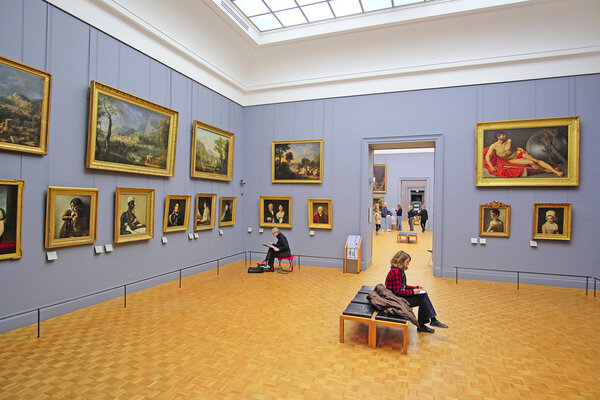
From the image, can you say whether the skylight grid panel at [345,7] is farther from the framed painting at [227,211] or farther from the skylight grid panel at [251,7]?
the framed painting at [227,211]

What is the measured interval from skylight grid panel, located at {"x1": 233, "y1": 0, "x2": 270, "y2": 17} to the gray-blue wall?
3.25 m

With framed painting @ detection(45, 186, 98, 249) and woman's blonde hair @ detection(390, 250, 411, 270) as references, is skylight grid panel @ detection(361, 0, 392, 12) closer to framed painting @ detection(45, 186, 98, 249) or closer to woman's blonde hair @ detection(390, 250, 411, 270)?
woman's blonde hair @ detection(390, 250, 411, 270)

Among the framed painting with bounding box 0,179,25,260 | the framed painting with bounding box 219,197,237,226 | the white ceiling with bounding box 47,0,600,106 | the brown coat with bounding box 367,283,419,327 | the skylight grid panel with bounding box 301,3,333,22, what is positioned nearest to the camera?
the brown coat with bounding box 367,283,419,327

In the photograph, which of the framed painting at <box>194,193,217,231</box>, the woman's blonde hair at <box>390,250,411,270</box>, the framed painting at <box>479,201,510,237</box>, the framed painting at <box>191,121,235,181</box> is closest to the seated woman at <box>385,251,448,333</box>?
the woman's blonde hair at <box>390,250,411,270</box>

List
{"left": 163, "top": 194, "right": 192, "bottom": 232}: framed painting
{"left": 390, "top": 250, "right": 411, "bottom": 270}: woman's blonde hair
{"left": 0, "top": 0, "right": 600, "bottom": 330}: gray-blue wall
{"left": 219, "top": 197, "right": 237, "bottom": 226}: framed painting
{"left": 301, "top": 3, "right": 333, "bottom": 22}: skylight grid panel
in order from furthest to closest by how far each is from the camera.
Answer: {"left": 219, "top": 197, "right": 237, "bottom": 226}: framed painting
{"left": 301, "top": 3, "right": 333, "bottom": 22}: skylight grid panel
{"left": 163, "top": 194, "right": 192, "bottom": 232}: framed painting
{"left": 0, "top": 0, "right": 600, "bottom": 330}: gray-blue wall
{"left": 390, "top": 250, "right": 411, "bottom": 270}: woman's blonde hair

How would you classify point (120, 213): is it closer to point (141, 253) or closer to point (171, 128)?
point (141, 253)

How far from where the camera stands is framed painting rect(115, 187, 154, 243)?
9.05 m

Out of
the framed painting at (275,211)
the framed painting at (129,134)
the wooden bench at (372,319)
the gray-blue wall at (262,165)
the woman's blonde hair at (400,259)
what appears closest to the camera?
the wooden bench at (372,319)

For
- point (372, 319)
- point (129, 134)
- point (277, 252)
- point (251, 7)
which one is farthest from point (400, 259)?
point (251, 7)

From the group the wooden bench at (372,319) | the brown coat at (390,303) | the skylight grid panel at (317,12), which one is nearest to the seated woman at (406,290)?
the brown coat at (390,303)

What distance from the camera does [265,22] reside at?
1297 centimetres

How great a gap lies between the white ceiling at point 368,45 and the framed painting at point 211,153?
187 cm

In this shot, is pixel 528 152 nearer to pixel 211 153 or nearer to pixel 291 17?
pixel 291 17

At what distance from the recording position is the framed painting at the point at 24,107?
21.2ft
